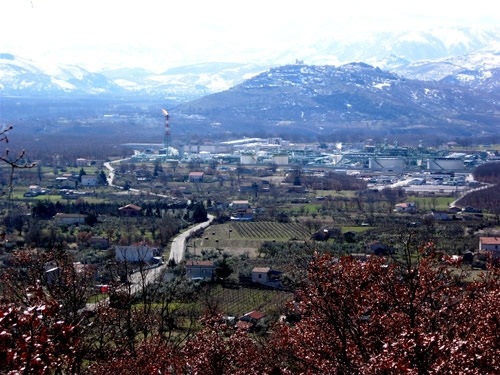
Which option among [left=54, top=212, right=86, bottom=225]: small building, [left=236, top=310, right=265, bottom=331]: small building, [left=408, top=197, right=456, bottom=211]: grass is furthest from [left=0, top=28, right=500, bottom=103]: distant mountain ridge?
[left=236, top=310, right=265, bottom=331]: small building

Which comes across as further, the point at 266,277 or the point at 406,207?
the point at 406,207

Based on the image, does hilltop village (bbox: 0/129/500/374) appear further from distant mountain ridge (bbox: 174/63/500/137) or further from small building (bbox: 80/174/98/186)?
distant mountain ridge (bbox: 174/63/500/137)

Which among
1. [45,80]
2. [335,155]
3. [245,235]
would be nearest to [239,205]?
[245,235]

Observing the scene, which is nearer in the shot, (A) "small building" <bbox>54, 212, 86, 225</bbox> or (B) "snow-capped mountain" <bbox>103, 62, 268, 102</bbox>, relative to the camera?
(A) "small building" <bbox>54, 212, 86, 225</bbox>

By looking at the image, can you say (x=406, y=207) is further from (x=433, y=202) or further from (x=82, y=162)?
(x=82, y=162)

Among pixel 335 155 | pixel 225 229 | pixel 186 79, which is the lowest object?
pixel 225 229

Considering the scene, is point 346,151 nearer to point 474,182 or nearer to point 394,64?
point 474,182

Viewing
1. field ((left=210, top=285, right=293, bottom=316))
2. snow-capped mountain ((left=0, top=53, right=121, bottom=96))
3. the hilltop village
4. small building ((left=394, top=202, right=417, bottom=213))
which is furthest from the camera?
snow-capped mountain ((left=0, top=53, right=121, bottom=96))
